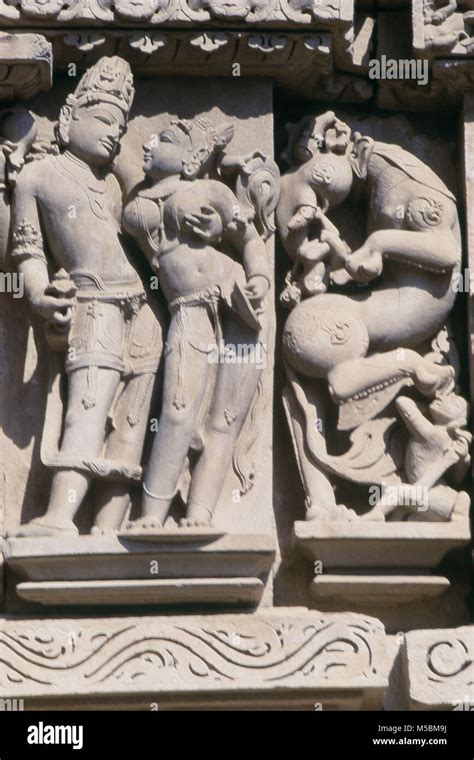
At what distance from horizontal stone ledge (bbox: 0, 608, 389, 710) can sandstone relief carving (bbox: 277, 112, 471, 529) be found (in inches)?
18.8

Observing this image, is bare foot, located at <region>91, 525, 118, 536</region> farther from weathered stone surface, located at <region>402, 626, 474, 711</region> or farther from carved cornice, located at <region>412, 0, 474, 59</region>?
carved cornice, located at <region>412, 0, 474, 59</region>

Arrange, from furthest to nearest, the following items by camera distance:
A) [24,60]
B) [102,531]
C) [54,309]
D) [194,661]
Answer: [24,60], [54,309], [102,531], [194,661]

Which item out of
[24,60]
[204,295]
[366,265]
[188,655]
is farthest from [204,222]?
[188,655]

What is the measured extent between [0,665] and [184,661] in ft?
2.12

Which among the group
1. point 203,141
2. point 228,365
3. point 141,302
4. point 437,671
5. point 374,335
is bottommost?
point 437,671

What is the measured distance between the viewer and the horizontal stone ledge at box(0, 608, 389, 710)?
29.1 feet

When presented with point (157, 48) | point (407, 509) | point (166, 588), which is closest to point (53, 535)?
point (166, 588)

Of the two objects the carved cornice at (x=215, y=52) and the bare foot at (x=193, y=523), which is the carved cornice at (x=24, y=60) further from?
the bare foot at (x=193, y=523)

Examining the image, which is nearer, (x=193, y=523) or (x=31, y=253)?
(x=193, y=523)

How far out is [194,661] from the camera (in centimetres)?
889

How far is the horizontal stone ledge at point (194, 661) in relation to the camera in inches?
349

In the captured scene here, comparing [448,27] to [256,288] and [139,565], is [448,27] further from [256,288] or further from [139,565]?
[139,565]

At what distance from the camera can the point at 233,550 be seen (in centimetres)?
893

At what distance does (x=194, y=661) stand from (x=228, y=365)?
1.10 m
